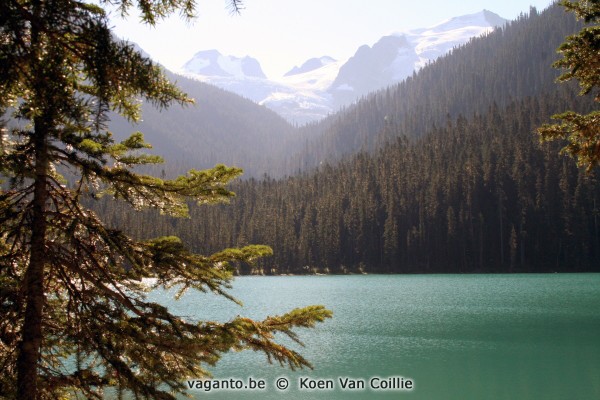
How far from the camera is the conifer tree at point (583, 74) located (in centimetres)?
693

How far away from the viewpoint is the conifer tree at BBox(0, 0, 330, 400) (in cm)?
330

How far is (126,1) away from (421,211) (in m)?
102

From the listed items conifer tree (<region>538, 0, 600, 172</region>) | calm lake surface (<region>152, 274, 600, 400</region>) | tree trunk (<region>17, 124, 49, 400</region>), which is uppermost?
conifer tree (<region>538, 0, 600, 172</region>)

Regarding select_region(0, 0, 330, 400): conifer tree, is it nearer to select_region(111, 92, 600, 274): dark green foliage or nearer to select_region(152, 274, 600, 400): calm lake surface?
select_region(152, 274, 600, 400): calm lake surface

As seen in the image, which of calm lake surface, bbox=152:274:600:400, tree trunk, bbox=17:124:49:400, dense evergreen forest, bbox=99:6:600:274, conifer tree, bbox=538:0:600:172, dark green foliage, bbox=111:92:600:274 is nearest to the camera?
tree trunk, bbox=17:124:49:400

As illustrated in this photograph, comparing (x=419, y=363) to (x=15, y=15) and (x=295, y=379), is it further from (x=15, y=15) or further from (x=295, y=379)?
(x=15, y=15)

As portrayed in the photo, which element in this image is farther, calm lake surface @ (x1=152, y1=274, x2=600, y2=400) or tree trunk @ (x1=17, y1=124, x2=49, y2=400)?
calm lake surface @ (x1=152, y1=274, x2=600, y2=400)

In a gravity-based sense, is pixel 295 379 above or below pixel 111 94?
below

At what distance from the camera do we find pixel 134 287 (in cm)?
478

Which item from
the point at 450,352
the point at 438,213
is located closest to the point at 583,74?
the point at 450,352

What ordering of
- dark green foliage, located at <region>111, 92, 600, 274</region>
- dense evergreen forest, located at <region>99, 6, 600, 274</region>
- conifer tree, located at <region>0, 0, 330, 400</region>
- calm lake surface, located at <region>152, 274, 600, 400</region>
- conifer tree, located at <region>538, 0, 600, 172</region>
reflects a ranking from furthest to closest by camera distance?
1. dense evergreen forest, located at <region>99, 6, 600, 274</region>
2. dark green foliage, located at <region>111, 92, 600, 274</region>
3. calm lake surface, located at <region>152, 274, 600, 400</region>
4. conifer tree, located at <region>538, 0, 600, 172</region>
5. conifer tree, located at <region>0, 0, 330, 400</region>

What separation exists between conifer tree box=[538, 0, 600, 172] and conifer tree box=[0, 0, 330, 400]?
5.36 meters

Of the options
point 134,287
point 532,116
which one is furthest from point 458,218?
point 134,287

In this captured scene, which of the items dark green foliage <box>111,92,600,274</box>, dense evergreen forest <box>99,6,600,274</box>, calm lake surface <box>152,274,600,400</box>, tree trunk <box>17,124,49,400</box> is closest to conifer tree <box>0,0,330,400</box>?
tree trunk <box>17,124,49,400</box>
